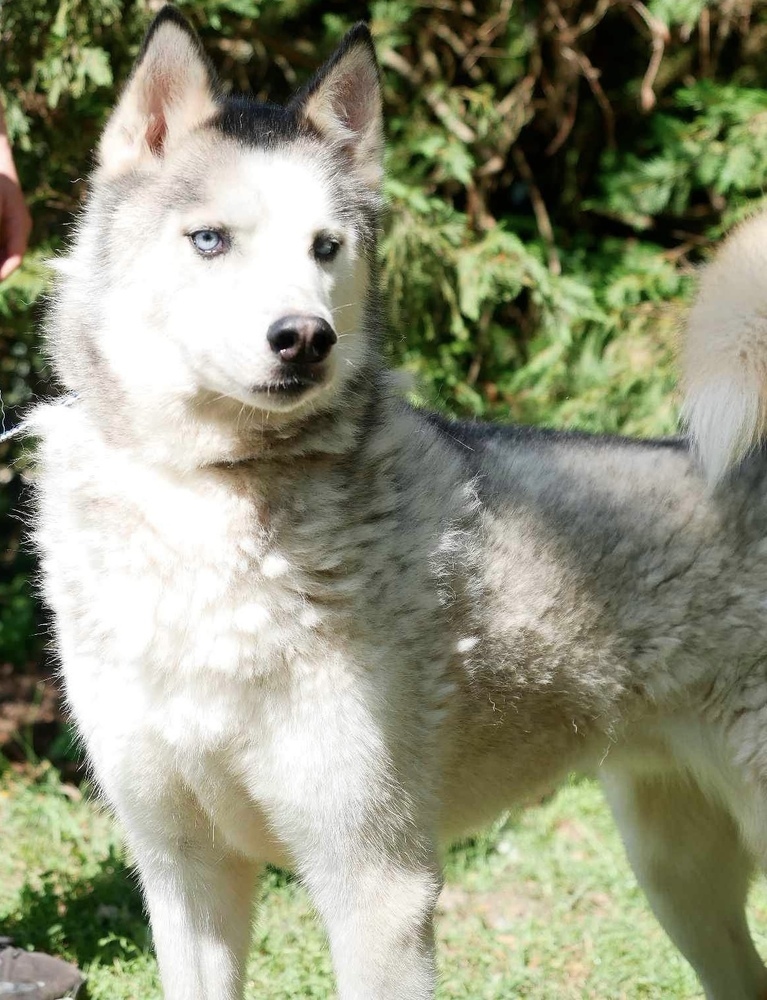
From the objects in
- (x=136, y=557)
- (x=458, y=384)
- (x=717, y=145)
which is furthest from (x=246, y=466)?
(x=717, y=145)

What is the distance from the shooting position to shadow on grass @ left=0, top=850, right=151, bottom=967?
349 cm

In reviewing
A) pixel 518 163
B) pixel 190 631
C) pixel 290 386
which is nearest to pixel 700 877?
pixel 190 631

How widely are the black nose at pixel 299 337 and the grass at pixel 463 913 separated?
162 centimetres

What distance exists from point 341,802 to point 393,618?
1.18 ft

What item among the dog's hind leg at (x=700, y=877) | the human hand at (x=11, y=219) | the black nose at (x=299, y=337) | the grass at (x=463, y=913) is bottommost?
the grass at (x=463, y=913)

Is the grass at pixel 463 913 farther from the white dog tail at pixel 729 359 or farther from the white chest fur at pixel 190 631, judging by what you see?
the white dog tail at pixel 729 359

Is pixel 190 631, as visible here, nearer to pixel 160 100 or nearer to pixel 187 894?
pixel 187 894

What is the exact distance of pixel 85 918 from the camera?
12.0 feet

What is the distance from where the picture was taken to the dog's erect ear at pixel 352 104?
2.37m

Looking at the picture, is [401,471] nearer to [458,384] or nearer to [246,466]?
[246,466]

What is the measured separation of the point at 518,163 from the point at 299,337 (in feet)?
11.3

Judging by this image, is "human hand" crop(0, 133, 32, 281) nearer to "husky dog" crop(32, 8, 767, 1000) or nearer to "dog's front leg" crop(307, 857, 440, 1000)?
"husky dog" crop(32, 8, 767, 1000)

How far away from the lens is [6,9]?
13.2ft

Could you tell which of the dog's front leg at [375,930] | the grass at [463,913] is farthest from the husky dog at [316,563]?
the grass at [463,913]
